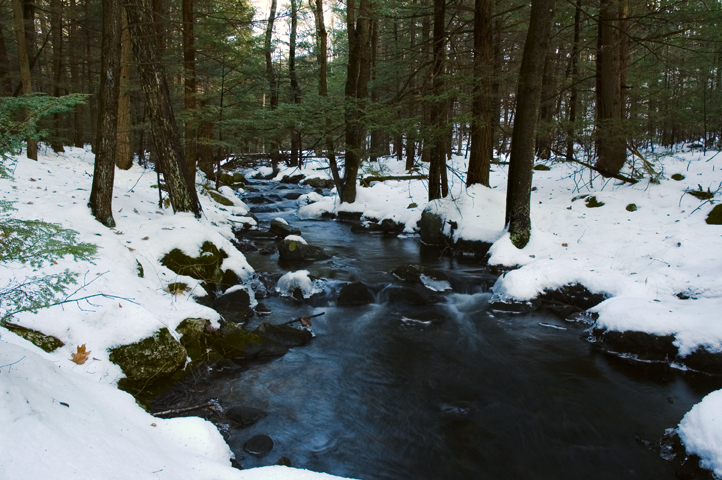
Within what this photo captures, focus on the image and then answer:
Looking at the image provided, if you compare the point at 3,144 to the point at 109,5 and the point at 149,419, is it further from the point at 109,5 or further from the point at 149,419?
the point at 109,5

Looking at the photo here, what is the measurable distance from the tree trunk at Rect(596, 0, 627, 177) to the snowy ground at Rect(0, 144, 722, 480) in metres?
0.72

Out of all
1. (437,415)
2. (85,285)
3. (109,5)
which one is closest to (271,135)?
(109,5)

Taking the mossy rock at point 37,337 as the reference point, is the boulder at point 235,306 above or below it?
below

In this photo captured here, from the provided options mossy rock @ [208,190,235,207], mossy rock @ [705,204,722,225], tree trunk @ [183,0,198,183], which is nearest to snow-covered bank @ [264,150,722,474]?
mossy rock @ [705,204,722,225]

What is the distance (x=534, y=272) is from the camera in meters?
8.77

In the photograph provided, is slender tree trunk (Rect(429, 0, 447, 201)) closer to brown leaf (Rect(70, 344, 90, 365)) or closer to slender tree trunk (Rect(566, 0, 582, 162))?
slender tree trunk (Rect(566, 0, 582, 162))

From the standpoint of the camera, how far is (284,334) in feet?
23.6

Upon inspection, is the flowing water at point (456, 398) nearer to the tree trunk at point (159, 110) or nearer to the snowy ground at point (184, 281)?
the snowy ground at point (184, 281)

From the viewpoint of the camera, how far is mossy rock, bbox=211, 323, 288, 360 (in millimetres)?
6219

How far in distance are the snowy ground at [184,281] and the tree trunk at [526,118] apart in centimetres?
68

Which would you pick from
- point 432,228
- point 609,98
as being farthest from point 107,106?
point 609,98

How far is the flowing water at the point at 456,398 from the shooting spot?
4.61m

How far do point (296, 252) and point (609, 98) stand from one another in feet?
31.3

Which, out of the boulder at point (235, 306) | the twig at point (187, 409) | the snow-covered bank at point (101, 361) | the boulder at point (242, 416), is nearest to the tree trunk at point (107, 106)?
the snow-covered bank at point (101, 361)
